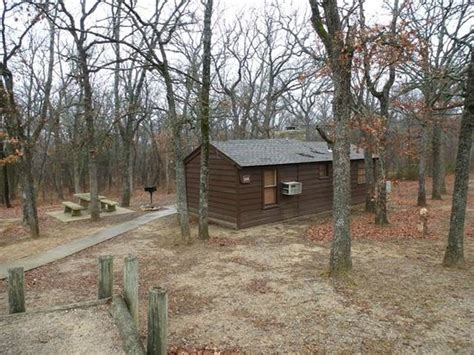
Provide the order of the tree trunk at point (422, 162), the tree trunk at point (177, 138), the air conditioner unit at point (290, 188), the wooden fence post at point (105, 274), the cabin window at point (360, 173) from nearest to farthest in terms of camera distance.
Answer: the wooden fence post at point (105, 274) < the tree trunk at point (177, 138) < the air conditioner unit at point (290, 188) < the tree trunk at point (422, 162) < the cabin window at point (360, 173)

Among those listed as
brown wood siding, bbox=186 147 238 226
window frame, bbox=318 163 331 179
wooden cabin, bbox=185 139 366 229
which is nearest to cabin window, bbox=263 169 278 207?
wooden cabin, bbox=185 139 366 229

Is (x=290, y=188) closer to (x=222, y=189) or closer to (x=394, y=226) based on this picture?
(x=222, y=189)

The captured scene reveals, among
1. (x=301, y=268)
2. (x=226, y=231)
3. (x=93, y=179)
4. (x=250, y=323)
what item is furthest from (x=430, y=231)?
(x=93, y=179)

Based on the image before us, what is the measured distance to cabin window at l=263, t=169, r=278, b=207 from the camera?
13359 mm

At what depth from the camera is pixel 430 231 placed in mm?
11039

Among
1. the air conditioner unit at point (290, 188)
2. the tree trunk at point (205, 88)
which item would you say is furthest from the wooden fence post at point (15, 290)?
the air conditioner unit at point (290, 188)

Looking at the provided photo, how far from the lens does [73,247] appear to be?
9.88 metres

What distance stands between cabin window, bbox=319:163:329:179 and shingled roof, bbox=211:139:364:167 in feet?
1.20

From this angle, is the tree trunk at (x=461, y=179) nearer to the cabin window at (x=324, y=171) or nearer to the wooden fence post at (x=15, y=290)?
the wooden fence post at (x=15, y=290)

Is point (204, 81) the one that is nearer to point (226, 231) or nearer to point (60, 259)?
point (226, 231)

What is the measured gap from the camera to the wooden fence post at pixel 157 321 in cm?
380

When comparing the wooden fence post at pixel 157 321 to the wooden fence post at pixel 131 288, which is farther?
the wooden fence post at pixel 131 288

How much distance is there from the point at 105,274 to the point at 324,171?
12.8m

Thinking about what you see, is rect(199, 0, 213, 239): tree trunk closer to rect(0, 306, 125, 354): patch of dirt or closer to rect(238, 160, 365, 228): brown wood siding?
rect(238, 160, 365, 228): brown wood siding
